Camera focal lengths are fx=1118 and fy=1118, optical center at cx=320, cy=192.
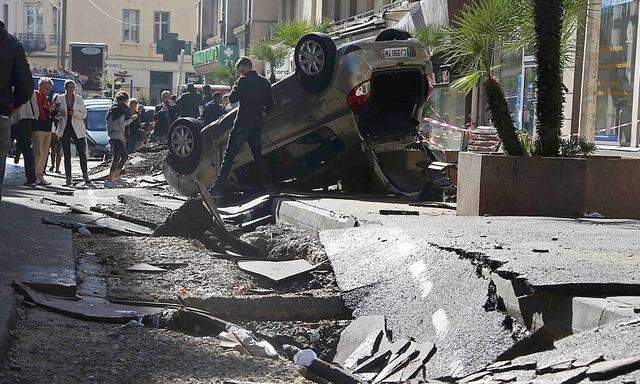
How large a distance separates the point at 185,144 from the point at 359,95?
10.1 feet

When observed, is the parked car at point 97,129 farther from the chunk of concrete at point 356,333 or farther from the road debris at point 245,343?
the road debris at point 245,343

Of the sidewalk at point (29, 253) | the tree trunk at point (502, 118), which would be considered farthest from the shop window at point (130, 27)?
the tree trunk at point (502, 118)

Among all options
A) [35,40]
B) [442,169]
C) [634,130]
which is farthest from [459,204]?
[35,40]

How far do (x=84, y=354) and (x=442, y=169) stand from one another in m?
8.19

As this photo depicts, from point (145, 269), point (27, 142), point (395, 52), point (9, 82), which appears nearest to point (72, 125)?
point (27, 142)

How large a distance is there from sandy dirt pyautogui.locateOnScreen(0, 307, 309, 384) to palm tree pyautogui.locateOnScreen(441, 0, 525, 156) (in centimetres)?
563

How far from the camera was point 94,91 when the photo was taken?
5534cm

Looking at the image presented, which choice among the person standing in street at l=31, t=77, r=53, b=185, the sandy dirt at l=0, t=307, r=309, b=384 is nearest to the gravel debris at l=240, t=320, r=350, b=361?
the sandy dirt at l=0, t=307, r=309, b=384

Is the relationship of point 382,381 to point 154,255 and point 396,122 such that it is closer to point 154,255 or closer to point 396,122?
point 154,255

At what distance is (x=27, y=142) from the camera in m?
17.5

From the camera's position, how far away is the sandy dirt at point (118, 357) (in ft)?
15.9

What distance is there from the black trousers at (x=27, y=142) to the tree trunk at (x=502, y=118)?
8984 millimetres

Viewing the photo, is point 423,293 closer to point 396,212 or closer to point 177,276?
point 177,276

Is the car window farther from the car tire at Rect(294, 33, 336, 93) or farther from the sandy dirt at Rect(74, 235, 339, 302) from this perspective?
the sandy dirt at Rect(74, 235, 339, 302)
